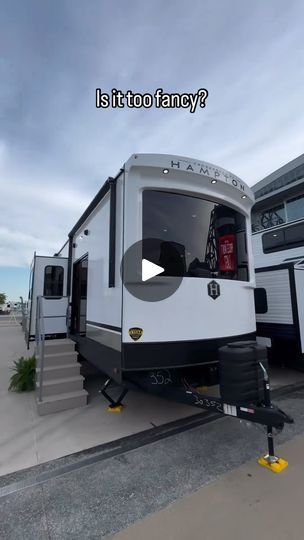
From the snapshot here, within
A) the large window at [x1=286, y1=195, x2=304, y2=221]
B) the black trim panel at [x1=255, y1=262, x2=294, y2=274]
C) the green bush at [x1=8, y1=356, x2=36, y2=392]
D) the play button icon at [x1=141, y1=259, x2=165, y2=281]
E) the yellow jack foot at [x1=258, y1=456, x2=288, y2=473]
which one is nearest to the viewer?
the yellow jack foot at [x1=258, y1=456, x2=288, y2=473]

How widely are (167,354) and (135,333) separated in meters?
0.37

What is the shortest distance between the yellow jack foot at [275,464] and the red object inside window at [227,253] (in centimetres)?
181

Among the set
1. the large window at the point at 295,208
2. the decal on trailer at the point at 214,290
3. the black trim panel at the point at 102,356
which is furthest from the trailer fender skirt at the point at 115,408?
the large window at the point at 295,208

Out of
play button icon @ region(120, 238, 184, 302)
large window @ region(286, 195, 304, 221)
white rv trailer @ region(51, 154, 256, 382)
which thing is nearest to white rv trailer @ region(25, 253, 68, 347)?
white rv trailer @ region(51, 154, 256, 382)

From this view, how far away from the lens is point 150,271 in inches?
104

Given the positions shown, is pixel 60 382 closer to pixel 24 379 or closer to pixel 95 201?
pixel 24 379

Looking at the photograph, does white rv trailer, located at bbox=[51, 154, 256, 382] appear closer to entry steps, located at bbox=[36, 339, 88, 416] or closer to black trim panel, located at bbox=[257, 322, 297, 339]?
entry steps, located at bbox=[36, 339, 88, 416]

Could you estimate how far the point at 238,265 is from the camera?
3.37 meters

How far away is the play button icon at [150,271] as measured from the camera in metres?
2.59

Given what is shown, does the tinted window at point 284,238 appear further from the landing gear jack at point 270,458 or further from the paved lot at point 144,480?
the landing gear jack at point 270,458

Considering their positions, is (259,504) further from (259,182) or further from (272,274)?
(259,182)

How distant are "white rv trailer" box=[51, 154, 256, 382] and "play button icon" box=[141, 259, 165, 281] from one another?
2cm

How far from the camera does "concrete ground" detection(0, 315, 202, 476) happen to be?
2.64m

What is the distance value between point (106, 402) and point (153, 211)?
9.10 ft
